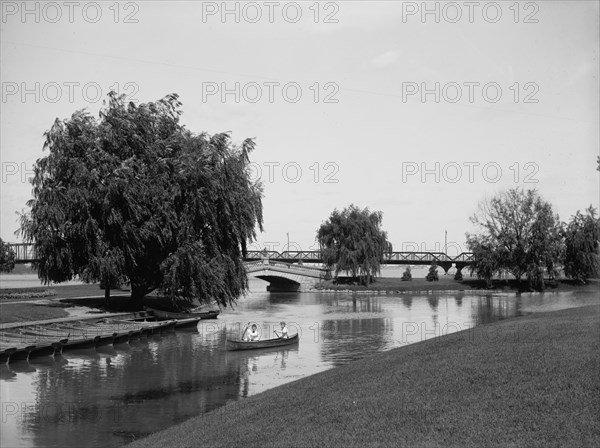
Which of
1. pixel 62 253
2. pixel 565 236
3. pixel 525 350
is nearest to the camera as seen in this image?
pixel 525 350

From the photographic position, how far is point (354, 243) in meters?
103

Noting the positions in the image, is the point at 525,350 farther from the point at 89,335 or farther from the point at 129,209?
the point at 129,209

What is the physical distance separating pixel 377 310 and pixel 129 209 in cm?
2761

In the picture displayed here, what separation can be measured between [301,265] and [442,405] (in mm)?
101259

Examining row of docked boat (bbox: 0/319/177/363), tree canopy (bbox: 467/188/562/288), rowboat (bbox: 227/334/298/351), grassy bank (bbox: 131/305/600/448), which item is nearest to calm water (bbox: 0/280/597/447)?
rowboat (bbox: 227/334/298/351)

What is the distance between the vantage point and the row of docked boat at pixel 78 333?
113 ft

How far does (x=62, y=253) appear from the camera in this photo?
50.8 meters

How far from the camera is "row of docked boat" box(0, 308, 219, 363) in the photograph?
1362 inches

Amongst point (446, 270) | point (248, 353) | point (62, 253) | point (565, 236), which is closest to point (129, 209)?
point (62, 253)

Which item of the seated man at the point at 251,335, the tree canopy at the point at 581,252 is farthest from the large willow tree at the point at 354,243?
the seated man at the point at 251,335

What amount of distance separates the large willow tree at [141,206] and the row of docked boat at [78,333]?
255 centimetres

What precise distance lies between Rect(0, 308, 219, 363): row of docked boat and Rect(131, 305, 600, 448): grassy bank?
1680 centimetres

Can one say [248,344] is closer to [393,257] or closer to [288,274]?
[288,274]

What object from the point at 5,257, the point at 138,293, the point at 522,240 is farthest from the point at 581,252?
the point at 5,257
